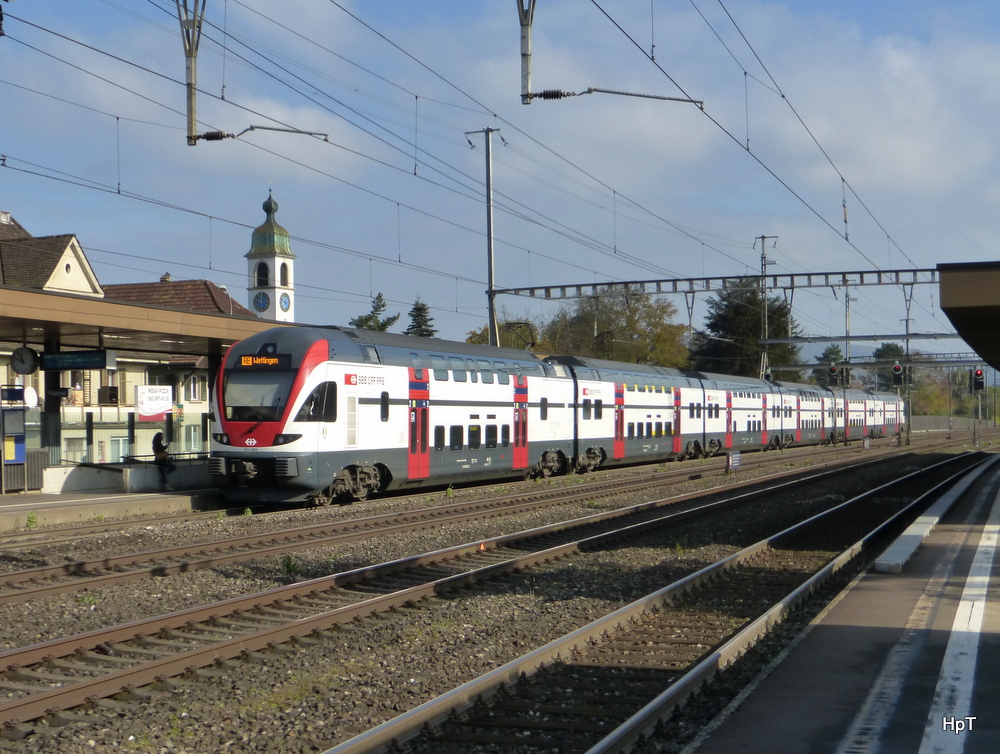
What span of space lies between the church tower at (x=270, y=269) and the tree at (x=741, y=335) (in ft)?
107

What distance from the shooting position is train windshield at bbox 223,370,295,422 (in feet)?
61.5

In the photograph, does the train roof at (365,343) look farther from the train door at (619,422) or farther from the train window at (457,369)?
the train door at (619,422)

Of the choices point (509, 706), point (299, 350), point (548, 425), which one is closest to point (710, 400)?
point (548, 425)

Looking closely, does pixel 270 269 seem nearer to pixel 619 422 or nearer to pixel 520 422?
pixel 619 422

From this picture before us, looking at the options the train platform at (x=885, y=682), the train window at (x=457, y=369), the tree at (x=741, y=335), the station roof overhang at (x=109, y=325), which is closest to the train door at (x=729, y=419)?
the train window at (x=457, y=369)

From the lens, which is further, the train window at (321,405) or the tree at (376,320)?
the tree at (376,320)

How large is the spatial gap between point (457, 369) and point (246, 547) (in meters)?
9.78

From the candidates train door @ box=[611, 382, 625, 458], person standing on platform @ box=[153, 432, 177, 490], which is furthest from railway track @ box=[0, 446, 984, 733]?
train door @ box=[611, 382, 625, 458]

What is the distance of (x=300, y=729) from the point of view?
20.6ft

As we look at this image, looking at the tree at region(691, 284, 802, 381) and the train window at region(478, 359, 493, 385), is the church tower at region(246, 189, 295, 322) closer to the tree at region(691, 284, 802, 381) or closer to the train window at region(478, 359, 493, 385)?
the tree at region(691, 284, 802, 381)

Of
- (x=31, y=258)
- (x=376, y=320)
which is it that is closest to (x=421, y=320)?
(x=376, y=320)

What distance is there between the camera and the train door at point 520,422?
1014 inches

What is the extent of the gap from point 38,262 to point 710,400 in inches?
1246

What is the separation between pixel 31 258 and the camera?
46.9m
